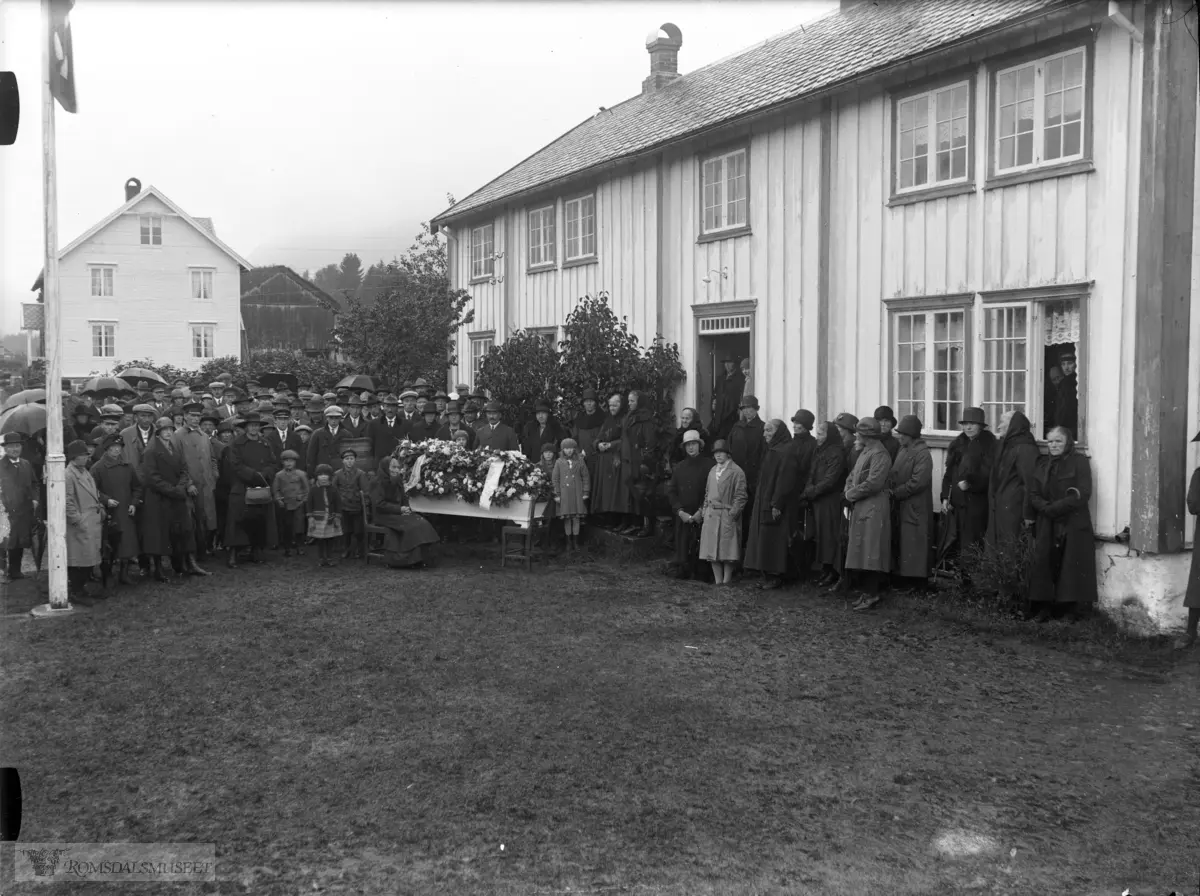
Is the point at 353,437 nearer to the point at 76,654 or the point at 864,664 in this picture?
the point at 76,654

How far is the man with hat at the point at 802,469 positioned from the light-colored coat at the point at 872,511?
36.4 inches

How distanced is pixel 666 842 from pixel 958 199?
8651mm

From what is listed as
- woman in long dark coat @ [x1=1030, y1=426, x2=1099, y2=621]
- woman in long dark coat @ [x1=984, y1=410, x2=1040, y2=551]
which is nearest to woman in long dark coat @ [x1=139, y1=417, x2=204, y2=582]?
woman in long dark coat @ [x1=984, y1=410, x2=1040, y2=551]

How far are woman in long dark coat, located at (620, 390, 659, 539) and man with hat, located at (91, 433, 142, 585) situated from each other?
19.3 feet

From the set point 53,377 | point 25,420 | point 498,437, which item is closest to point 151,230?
point 25,420

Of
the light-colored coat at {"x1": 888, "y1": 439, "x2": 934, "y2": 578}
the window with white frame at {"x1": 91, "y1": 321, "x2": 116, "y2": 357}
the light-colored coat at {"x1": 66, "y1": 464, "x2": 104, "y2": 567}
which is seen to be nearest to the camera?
the light-colored coat at {"x1": 888, "y1": 439, "x2": 934, "y2": 578}

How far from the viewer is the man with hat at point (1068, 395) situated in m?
10.8

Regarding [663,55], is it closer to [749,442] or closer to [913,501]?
[749,442]

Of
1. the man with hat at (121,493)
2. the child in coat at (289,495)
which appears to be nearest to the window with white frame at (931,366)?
the child in coat at (289,495)

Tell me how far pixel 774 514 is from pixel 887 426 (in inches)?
59.9

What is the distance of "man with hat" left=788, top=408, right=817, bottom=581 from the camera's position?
1215 centimetres

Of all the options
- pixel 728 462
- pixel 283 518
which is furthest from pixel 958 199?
pixel 283 518

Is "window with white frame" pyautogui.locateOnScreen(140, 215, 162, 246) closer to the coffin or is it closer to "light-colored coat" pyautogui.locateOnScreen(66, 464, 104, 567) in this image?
the coffin

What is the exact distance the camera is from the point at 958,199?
38.9 feet
